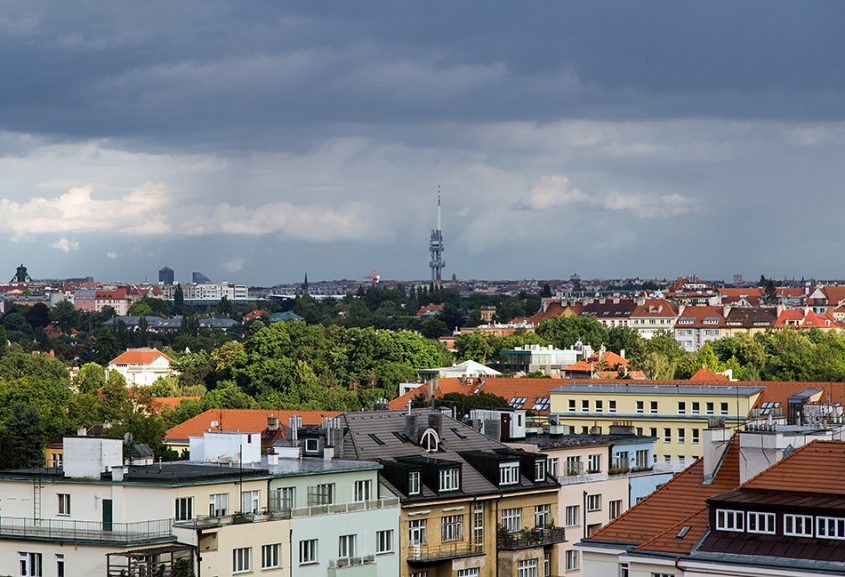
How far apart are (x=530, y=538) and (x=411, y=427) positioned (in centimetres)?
538

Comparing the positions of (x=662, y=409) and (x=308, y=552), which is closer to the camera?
(x=308, y=552)

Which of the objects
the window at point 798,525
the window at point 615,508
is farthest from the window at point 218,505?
the window at point 615,508

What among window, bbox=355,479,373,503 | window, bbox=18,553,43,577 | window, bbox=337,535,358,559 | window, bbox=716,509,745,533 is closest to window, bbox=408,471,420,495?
window, bbox=355,479,373,503

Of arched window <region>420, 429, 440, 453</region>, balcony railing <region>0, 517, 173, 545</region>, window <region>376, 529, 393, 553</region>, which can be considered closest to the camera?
balcony railing <region>0, 517, 173, 545</region>

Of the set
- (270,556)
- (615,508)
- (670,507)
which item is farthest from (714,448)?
(615,508)

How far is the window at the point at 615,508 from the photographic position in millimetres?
64625

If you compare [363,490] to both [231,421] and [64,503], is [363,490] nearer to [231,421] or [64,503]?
[64,503]

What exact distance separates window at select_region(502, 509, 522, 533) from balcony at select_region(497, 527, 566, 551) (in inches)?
10.2

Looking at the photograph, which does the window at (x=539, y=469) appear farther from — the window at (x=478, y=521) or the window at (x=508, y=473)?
the window at (x=478, y=521)

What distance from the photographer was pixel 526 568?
58.6m

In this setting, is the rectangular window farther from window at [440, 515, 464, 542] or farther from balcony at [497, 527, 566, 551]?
balcony at [497, 527, 566, 551]

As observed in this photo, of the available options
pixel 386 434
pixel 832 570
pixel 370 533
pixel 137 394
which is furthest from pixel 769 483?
pixel 137 394

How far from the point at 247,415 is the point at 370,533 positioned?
5608cm

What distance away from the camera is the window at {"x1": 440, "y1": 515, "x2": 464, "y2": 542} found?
5616 centimetres
